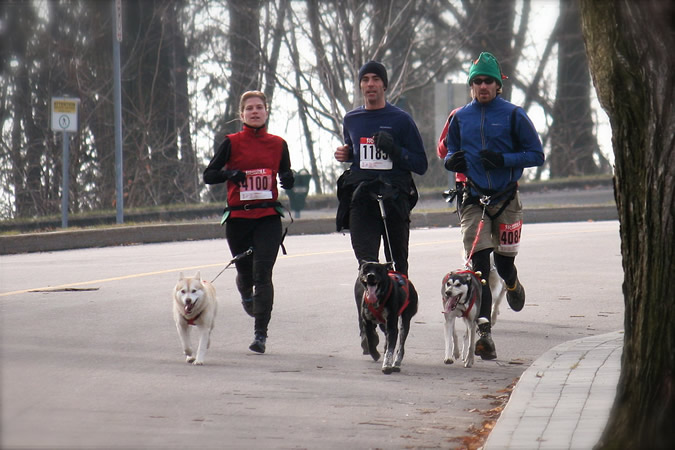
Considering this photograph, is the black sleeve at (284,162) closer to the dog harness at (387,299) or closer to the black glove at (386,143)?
the black glove at (386,143)

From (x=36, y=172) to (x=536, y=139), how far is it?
23.8 metres

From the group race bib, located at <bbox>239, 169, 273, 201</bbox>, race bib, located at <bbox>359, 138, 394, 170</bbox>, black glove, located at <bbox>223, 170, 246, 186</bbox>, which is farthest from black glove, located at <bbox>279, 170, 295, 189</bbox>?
race bib, located at <bbox>359, 138, 394, 170</bbox>

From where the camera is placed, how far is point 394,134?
8.84 metres

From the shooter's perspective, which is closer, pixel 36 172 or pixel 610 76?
pixel 610 76

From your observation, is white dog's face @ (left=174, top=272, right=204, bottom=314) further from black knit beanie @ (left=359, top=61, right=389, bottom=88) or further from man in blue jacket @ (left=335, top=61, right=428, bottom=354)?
black knit beanie @ (left=359, top=61, right=389, bottom=88)

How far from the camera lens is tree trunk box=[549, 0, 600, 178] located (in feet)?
130

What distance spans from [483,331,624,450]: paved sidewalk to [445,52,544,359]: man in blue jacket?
1001mm

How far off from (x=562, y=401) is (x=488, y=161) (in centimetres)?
261

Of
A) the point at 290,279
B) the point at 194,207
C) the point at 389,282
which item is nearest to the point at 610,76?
the point at 389,282

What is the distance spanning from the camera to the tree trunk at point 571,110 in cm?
3969

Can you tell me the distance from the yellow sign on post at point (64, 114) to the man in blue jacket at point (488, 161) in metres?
15.1

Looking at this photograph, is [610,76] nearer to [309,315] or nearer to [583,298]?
[309,315]

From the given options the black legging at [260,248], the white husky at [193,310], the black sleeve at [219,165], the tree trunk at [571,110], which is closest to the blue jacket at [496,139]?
the black legging at [260,248]

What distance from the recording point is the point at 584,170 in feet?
137
